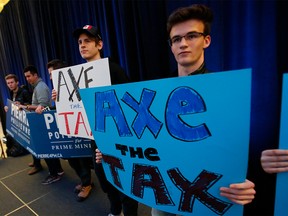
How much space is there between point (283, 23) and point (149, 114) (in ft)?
3.16

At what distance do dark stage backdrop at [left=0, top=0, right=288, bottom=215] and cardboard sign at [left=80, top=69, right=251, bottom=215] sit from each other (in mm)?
752

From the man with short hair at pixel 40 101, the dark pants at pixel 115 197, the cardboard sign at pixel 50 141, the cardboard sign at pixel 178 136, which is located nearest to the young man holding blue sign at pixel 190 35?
the cardboard sign at pixel 178 136

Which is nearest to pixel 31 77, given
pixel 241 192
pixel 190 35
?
pixel 190 35

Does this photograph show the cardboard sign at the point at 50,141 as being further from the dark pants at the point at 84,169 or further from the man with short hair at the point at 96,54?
the man with short hair at the point at 96,54

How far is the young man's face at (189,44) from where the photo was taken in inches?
27.4

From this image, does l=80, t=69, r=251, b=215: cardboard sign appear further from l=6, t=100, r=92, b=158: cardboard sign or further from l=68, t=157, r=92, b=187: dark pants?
l=68, t=157, r=92, b=187: dark pants

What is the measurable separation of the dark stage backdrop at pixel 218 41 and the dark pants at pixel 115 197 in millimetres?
753

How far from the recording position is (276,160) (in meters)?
0.48

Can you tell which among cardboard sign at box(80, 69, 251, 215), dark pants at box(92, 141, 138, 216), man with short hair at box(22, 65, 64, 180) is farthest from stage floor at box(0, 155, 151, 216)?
cardboard sign at box(80, 69, 251, 215)

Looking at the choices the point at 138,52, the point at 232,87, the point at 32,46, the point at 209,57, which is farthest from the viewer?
the point at 32,46

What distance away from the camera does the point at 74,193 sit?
1998 mm

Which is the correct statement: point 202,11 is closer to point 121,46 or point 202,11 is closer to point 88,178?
point 121,46

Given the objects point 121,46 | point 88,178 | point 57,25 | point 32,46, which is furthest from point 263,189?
point 32,46

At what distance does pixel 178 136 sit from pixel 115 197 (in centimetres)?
104
